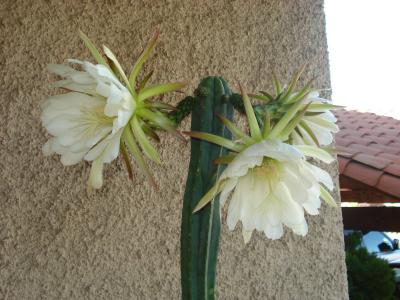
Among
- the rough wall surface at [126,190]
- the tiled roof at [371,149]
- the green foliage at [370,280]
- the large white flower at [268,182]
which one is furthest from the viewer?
the green foliage at [370,280]

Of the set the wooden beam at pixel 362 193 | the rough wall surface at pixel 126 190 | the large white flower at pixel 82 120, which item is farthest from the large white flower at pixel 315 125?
the wooden beam at pixel 362 193

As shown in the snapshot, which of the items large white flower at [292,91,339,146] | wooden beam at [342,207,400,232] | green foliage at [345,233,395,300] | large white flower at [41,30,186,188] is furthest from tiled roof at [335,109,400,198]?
large white flower at [41,30,186,188]

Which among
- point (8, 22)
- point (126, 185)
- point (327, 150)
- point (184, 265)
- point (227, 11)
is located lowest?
point (184, 265)

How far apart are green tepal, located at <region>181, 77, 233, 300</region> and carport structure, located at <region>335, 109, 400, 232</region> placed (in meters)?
0.55

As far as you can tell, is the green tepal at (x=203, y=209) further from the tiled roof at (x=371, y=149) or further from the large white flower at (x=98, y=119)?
the tiled roof at (x=371, y=149)

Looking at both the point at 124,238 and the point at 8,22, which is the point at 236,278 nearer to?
the point at 124,238

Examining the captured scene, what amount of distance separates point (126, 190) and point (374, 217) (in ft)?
6.82

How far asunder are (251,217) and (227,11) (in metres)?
0.70

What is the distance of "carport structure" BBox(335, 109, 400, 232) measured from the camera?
5.48ft

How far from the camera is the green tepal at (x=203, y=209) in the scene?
0.43 metres

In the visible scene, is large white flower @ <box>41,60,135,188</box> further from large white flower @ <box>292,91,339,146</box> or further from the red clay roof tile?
the red clay roof tile

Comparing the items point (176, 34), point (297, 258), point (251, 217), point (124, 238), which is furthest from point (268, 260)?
point (251, 217)

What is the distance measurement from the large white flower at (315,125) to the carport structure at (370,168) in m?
0.49

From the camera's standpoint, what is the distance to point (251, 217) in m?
0.41
